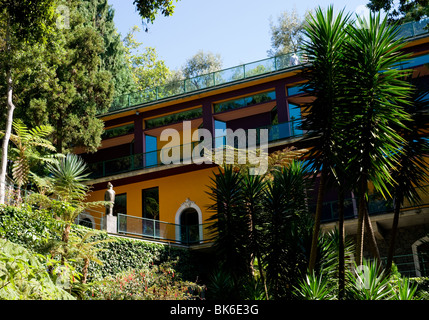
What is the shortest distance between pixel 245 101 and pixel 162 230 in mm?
7824

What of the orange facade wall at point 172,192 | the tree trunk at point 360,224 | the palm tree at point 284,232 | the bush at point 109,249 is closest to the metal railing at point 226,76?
the orange facade wall at point 172,192

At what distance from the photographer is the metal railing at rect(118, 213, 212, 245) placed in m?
20.2

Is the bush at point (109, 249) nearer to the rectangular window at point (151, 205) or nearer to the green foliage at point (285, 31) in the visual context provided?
the rectangular window at point (151, 205)

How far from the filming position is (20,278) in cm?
515

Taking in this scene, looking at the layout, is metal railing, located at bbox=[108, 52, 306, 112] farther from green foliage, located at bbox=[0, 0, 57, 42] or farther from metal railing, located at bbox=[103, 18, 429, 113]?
green foliage, located at bbox=[0, 0, 57, 42]

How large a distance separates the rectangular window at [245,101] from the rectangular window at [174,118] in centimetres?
116

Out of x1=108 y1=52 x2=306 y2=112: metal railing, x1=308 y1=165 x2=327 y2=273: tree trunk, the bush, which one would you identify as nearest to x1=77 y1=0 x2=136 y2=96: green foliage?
x1=108 y1=52 x2=306 y2=112: metal railing

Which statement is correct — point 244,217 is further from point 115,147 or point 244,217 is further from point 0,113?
point 115,147

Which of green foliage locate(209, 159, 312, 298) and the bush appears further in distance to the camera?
the bush

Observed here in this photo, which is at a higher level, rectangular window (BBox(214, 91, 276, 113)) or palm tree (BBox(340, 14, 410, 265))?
rectangular window (BBox(214, 91, 276, 113))

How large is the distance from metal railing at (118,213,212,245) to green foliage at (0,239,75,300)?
47.0 feet

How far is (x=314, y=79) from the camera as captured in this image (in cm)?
880

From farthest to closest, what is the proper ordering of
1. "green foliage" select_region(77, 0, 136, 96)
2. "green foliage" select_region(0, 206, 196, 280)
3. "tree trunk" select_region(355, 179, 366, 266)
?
"green foliage" select_region(77, 0, 136, 96), "green foliage" select_region(0, 206, 196, 280), "tree trunk" select_region(355, 179, 366, 266)
